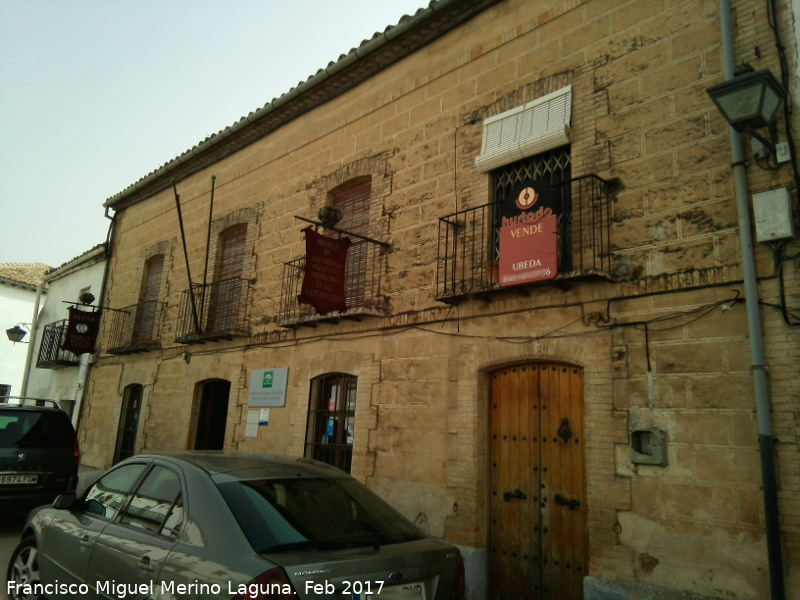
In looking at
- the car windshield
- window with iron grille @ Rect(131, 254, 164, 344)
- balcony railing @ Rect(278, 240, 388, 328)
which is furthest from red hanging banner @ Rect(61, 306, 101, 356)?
the car windshield

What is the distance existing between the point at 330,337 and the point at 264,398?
1.87m

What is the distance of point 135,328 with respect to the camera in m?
14.0

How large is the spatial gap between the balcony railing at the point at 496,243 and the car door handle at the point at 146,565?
4261 mm

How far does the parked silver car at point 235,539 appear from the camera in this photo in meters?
2.94

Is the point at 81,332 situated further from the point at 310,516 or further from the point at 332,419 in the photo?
the point at 310,516

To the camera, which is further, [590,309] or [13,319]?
[13,319]

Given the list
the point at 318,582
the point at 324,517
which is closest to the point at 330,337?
the point at 324,517

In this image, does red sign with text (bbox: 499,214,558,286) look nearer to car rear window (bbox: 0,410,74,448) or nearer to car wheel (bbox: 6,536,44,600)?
car wheel (bbox: 6,536,44,600)

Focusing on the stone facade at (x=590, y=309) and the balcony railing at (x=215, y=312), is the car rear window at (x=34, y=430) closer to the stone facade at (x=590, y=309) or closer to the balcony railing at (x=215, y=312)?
the stone facade at (x=590, y=309)

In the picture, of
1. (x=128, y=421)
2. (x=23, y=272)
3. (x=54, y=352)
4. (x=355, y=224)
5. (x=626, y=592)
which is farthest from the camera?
(x=23, y=272)

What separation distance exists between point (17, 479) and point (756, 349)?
9.09 m

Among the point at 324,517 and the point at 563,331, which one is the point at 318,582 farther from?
the point at 563,331

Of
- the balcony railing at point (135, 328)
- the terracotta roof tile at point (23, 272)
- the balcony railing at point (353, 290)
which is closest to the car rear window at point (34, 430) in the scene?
the balcony railing at point (353, 290)

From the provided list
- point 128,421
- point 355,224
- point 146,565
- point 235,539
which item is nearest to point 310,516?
point 235,539
